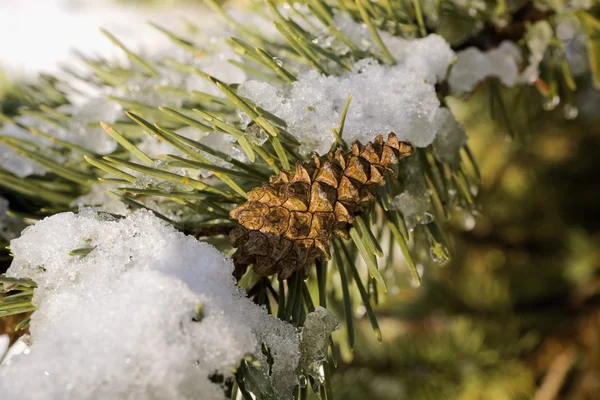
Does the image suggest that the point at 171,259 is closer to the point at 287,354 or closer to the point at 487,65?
the point at 287,354

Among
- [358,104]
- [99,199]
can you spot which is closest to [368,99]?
[358,104]

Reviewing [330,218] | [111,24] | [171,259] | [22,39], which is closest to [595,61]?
[330,218]

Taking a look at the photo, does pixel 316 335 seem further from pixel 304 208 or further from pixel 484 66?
pixel 484 66

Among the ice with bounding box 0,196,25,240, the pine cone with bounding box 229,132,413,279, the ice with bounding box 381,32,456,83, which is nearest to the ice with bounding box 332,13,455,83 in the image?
the ice with bounding box 381,32,456,83

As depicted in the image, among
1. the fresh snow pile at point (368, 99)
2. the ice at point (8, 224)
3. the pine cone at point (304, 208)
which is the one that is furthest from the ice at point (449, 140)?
the ice at point (8, 224)

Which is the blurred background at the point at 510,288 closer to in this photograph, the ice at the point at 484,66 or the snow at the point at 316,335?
the ice at the point at 484,66
